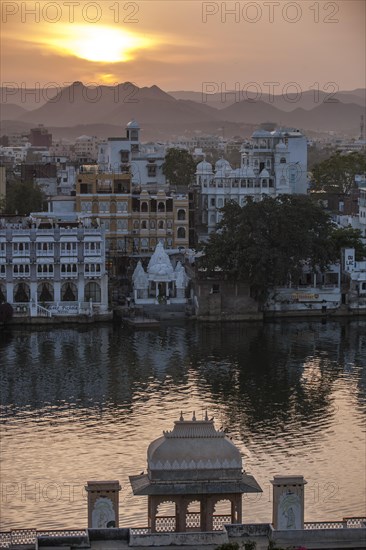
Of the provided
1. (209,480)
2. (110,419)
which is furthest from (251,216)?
(209,480)

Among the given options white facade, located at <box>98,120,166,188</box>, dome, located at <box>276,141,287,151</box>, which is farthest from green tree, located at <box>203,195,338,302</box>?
dome, located at <box>276,141,287,151</box>

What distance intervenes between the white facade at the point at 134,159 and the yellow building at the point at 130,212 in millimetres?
6760

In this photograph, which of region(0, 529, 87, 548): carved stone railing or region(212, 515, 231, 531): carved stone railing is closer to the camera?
region(0, 529, 87, 548): carved stone railing

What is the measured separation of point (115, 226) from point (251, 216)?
6.51 m

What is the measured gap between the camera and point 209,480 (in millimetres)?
15852

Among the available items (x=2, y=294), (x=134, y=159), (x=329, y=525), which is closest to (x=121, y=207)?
(x=2, y=294)

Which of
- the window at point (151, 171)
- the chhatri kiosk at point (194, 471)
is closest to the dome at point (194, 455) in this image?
the chhatri kiosk at point (194, 471)

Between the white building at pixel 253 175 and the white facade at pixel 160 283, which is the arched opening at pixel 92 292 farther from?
the white building at pixel 253 175

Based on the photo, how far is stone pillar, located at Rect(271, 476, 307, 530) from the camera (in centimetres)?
1633

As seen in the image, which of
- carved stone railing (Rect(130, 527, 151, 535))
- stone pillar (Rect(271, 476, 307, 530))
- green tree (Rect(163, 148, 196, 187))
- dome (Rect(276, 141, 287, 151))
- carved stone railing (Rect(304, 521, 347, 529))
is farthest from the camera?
green tree (Rect(163, 148, 196, 187))

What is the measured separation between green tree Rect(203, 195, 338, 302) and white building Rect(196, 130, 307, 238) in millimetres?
8786

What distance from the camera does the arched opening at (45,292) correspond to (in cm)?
4275

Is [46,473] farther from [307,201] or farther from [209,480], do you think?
[307,201]

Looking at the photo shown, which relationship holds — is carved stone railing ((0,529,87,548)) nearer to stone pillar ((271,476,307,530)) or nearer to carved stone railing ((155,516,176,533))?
carved stone railing ((155,516,176,533))
